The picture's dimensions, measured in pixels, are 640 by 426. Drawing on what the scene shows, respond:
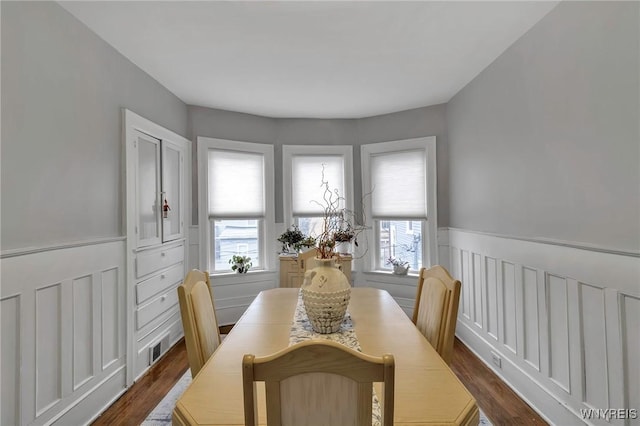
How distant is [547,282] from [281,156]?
122 inches

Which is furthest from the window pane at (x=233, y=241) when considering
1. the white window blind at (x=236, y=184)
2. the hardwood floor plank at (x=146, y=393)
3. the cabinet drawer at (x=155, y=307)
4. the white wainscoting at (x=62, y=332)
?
the white wainscoting at (x=62, y=332)

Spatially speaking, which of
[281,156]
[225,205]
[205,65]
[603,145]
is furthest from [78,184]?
[603,145]

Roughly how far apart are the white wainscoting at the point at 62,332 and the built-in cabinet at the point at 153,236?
18 centimetres

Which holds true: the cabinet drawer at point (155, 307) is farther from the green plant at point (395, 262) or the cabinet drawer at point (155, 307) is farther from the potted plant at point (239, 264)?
the green plant at point (395, 262)

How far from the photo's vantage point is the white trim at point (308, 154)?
4.06 metres

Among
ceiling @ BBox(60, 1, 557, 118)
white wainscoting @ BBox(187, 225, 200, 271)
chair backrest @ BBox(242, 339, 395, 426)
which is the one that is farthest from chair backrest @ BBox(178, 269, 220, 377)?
white wainscoting @ BBox(187, 225, 200, 271)

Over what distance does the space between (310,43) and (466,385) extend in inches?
114

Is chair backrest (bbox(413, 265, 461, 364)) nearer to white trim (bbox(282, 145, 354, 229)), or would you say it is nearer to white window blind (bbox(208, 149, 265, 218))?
white trim (bbox(282, 145, 354, 229))

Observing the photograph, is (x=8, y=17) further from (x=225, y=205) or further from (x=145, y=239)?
(x=225, y=205)

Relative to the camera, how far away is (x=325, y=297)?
1432 mm

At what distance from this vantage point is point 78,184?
6.67 feet

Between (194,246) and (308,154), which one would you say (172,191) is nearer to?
(194,246)

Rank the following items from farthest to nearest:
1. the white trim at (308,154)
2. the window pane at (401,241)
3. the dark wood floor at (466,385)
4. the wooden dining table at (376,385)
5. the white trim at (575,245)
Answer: the white trim at (308,154) < the window pane at (401,241) < the dark wood floor at (466,385) < the white trim at (575,245) < the wooden dining table at (376,385)

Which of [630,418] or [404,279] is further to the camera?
[404,279]
